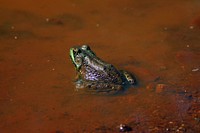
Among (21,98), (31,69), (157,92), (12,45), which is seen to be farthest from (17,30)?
(157,92)

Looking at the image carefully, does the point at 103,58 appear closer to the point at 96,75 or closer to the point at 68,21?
the point at 96,75

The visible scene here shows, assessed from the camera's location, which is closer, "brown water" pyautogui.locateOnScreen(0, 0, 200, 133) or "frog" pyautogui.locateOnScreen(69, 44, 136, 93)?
"brown water" pyautogui.locateOnScreen(0, 0, 200, 133)

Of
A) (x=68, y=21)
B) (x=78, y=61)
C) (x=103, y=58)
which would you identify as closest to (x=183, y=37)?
(x=103, y=58)

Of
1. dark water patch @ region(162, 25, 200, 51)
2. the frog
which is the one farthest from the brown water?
the frog

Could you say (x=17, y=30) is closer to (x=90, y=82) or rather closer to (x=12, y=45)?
(x=12, y=45)

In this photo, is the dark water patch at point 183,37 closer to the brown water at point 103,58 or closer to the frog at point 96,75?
the brown water at point 103,58

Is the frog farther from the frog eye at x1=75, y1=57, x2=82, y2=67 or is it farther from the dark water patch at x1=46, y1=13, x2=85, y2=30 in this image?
the dark water patch at x1=46, y1=13, x2=85, y2=30
